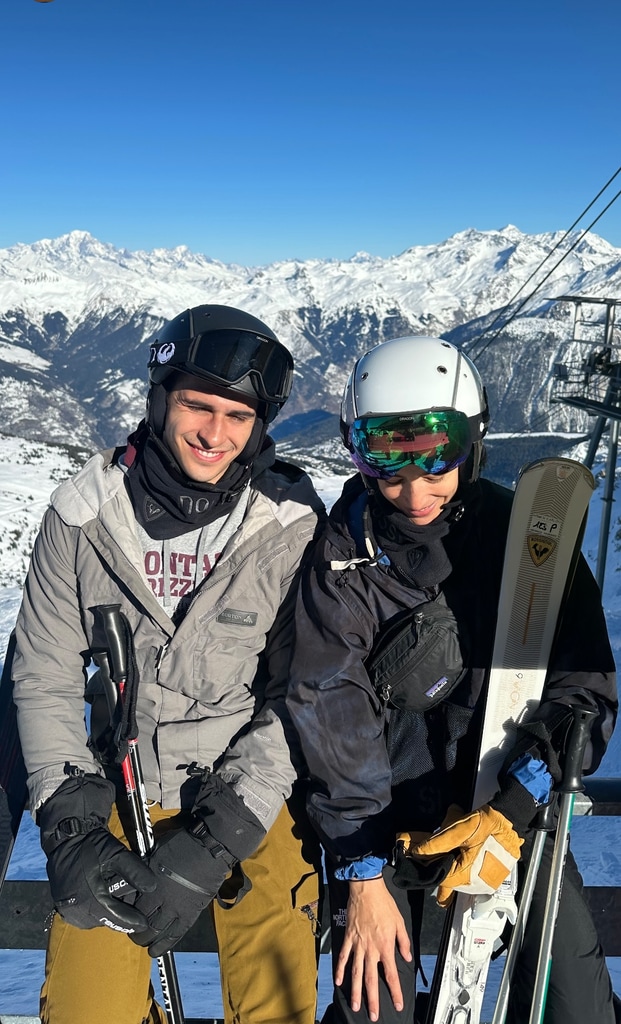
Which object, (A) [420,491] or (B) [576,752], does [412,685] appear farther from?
(A) [420,491]

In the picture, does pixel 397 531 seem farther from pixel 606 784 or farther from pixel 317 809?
pixel 606 784

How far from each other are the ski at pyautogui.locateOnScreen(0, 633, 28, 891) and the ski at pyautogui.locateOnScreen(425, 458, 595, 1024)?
1.69 m

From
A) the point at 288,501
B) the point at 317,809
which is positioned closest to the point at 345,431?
the point at 288,501

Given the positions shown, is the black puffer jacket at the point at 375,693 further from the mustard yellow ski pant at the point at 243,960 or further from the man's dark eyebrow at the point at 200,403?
the man's dark eyebrow at the point at 200,403

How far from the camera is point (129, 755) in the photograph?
9.59ft

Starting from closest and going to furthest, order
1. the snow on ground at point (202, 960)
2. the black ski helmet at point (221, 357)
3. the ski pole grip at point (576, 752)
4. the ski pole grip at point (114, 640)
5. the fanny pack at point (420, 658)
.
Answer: the ski pole grip at point (576, 752)
the fanny pack at point (420, 658)
the ski pole grip at point (114, 640)
the black ski helmet at point (221, 357)
the snow on ground at point (202, 960)

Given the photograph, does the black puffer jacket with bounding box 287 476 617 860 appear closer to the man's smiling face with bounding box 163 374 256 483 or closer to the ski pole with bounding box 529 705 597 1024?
the ski pole with bounding box 529 705 597 1024

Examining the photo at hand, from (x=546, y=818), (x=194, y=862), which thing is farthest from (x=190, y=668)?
(x=546, y=818)

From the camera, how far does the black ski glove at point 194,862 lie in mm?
2668

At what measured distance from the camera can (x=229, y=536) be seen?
3.04 metres

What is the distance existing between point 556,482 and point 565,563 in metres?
0.30

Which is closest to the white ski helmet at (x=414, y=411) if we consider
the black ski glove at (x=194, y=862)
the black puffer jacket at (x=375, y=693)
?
the black puffer jacket at (x=375, y=693)

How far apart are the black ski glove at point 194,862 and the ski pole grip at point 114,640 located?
57 centimetres

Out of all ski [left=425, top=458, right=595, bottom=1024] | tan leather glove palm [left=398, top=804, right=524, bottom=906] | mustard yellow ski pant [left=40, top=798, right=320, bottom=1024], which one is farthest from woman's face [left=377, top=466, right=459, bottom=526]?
mustard yellow ski pant [left=40, top=798, right=320, bottom=1024]
